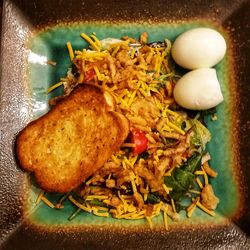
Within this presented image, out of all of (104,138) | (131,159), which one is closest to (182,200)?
(131,159)

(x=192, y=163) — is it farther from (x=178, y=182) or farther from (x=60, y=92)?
(x=60, y=92)

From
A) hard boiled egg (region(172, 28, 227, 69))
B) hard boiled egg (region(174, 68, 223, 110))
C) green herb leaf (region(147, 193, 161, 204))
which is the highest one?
hard boiled egg (region(172, 28, 227, 69))

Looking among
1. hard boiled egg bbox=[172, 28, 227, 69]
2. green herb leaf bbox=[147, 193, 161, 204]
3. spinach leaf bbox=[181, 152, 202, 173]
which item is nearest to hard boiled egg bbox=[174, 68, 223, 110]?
hard boiled egg bbox=[172, 28, 227, 69]

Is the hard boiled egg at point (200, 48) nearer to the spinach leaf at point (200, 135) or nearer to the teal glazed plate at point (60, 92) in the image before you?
the teal glazed plate at point (60, 92)

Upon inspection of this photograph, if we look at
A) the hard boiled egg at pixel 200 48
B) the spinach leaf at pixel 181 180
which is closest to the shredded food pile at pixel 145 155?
the spinach leaf at pixel 181 180

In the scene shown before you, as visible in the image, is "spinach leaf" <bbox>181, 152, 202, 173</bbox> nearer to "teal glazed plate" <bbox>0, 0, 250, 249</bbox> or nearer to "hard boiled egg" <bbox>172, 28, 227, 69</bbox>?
"teal glazed plate" <bbox>0, 0, 250, 249</bbox>

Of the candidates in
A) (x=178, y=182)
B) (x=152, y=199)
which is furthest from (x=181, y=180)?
(x=152, y=199)

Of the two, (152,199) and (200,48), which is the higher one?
(200,48)
